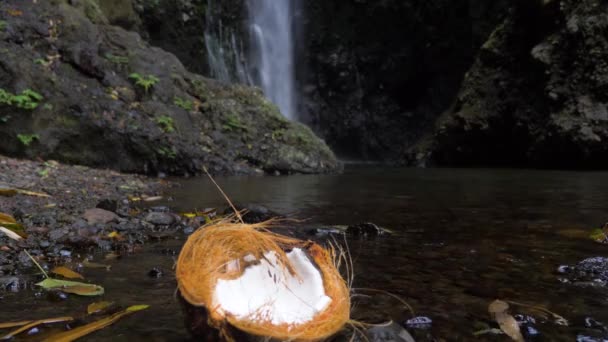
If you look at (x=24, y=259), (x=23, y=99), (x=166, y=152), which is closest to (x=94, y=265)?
(x=24, y=259)

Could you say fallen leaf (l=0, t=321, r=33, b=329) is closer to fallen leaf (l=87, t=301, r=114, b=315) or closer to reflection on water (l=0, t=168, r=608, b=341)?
reflection on water (l=0, t=168, r=608, b=341)

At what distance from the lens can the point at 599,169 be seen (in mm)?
13648

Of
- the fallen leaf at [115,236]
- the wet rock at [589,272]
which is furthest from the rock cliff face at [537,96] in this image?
the fallen leaf at [115,236]

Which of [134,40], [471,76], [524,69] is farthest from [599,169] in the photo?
[134,40]

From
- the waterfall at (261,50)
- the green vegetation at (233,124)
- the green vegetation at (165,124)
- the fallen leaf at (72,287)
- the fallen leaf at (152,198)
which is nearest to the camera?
the fallen leaf at (72,287)

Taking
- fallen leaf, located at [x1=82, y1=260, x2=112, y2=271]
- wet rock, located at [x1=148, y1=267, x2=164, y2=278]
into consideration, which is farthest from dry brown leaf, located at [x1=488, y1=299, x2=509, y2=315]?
fallen leaf, located at [x1=82, y1=260, x2=112, y2=271]

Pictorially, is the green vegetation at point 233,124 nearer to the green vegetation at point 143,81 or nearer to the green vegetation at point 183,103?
the green vegetation at point 183,103

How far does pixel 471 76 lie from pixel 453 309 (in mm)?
18273

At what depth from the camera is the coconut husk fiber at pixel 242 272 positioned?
1.27 meters

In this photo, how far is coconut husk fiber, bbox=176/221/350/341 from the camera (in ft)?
4.18

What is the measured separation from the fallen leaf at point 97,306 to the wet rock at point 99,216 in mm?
1758

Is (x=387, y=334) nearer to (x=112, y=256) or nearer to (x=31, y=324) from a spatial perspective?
(x=31, y=324)

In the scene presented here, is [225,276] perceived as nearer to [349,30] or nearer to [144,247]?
[144,247]

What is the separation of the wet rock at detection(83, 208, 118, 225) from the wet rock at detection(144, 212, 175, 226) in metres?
0.26
